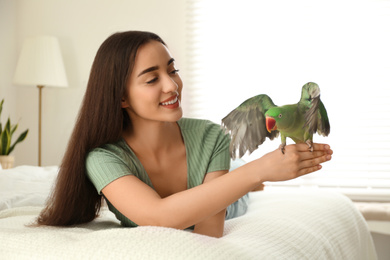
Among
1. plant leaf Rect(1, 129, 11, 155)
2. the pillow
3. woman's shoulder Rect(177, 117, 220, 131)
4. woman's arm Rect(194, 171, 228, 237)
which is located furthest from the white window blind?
woman's arm Rect(194, 171, 228, 237)

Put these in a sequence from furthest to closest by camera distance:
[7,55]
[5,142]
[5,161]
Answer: [7,55] < [5,142] < [5,161]

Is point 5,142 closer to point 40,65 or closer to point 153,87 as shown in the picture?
point 40,65

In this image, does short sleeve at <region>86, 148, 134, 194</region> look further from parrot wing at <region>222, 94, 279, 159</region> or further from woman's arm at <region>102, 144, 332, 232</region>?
parrot wing at <region>222, 94, 279, 159</region>

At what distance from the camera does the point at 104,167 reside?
50.0 inches

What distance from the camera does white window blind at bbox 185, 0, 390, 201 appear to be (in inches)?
136

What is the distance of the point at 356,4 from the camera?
349cm

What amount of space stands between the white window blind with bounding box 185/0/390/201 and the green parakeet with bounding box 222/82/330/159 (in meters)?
2.62

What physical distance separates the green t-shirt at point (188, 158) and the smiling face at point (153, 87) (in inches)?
5.1

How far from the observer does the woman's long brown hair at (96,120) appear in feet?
4.27

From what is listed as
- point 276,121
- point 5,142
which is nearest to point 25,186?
point 276,121

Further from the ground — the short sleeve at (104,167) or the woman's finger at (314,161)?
the woman's finger at (314,161)

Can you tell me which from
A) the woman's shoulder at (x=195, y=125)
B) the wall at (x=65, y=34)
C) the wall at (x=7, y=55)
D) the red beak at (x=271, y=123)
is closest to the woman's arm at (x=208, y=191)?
the red beak at (x=271, y=123)

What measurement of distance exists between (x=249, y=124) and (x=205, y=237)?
0.85 feet

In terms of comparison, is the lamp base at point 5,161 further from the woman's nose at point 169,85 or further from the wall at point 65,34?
the woman's nose at point 169,85
